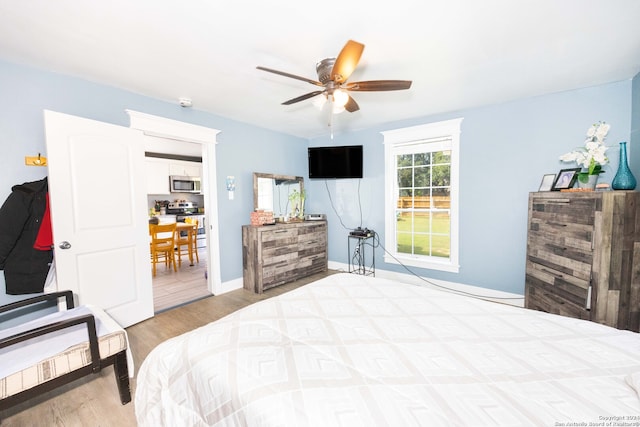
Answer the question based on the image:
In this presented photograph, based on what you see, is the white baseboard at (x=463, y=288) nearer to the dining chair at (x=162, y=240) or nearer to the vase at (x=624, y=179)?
the vase at (x=624, y=179)

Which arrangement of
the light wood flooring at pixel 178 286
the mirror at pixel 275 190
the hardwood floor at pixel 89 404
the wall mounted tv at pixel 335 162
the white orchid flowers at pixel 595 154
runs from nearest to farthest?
the hardwood floor at pixel 89 404
the white orchid flowers at pixel 595 154
the light wood flooring at pixel 178 286
the mirror at pixel 275 190
the wall mounted tv at pixel 335 162

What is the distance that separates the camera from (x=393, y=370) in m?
0.98

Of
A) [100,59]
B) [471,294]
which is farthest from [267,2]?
[471,294]

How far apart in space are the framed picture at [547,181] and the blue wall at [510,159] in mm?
81

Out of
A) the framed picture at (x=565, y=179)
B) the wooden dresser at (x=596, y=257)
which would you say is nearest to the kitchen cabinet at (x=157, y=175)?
the wooden dresser at (x=596, y=257)

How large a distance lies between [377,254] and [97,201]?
3667 millimetres

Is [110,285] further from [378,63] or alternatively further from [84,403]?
[378,63]

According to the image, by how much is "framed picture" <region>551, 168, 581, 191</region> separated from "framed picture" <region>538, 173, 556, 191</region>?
52 mm

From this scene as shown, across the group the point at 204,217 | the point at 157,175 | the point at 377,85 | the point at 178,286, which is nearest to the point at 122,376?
the point at 204,217

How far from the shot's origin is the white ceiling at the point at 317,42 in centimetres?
154

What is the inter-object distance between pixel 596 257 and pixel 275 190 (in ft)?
12.4

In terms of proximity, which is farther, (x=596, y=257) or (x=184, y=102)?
(x=184, y=102)

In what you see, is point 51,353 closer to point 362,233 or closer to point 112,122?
point 112,122

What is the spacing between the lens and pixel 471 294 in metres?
3.40
